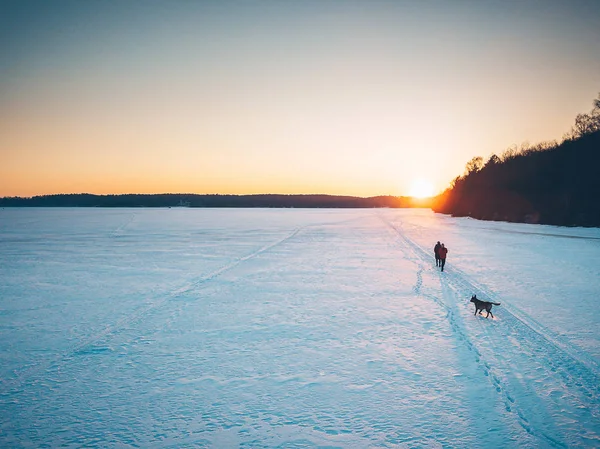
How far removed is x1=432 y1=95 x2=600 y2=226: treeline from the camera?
41594mm

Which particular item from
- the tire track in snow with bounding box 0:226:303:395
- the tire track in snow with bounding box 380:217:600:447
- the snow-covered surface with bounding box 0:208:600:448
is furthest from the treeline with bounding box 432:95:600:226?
the tire track in snow with bounding box 0:226:303:395

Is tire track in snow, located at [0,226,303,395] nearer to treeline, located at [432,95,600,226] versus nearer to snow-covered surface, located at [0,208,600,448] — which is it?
snow-covered surface, located at [0,208,600,448]

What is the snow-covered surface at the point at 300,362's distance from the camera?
4.22 m

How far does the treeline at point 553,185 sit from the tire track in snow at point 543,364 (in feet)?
139

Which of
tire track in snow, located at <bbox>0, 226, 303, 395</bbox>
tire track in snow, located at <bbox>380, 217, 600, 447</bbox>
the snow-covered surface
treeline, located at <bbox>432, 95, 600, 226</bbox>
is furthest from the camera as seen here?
treeline, located at <bbox>432, 95, 600, 226</bbox>

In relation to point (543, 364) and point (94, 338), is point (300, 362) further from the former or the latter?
point (94, 338)

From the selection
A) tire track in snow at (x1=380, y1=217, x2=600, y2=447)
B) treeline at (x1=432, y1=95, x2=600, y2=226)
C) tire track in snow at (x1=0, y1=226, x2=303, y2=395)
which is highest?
treeline at (x1=432, y1=95, x2=600, y2=226)

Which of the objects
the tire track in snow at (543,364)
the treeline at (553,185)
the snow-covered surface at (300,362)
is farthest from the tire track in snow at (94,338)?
the treeline at (553,185)

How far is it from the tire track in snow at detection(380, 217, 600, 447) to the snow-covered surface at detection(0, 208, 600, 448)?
0.10 ft

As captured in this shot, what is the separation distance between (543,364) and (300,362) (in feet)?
13.5

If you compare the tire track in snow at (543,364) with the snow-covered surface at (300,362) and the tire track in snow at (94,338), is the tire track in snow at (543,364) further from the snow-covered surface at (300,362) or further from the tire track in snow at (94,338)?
the tire track in snow at (94,338)

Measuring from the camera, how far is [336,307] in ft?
30.9

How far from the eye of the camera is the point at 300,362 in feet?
20.0

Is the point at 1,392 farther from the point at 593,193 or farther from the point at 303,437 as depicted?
the point at 593,193
